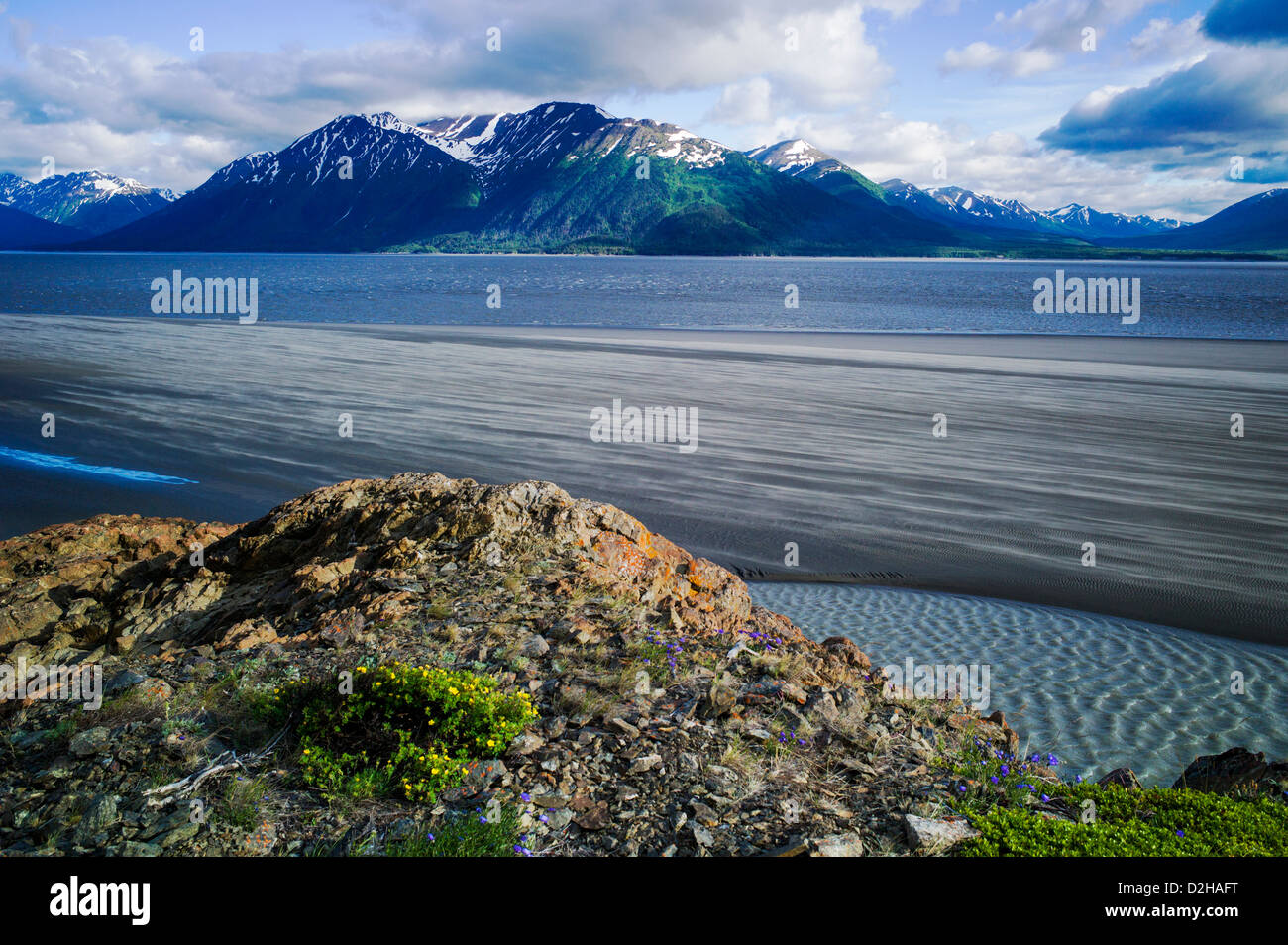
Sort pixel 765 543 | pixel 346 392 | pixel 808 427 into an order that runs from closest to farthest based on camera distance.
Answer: pixel 765 543 < pixel 808 427 < pixel 346 392

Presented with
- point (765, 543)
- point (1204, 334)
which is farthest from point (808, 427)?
point (1204, 334)

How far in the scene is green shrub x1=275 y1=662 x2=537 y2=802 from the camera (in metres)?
5.50

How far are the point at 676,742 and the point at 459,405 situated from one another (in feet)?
67.1

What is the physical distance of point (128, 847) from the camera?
190 inches

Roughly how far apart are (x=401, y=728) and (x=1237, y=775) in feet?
20.8

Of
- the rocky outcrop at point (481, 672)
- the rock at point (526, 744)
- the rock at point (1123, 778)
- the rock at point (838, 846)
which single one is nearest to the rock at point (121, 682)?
the rocky outcrop at point (481, 672)

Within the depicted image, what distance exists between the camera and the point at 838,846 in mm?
5070

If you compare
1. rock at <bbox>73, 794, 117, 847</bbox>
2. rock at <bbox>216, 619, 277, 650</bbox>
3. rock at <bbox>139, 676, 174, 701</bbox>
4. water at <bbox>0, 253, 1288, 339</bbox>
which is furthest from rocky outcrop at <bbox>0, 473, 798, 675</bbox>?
water at <bbox>0, 253, 1288, 339</bbox>

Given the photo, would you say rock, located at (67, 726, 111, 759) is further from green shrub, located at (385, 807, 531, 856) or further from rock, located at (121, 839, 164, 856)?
green shrub, located at (385, 807, 531, 856)

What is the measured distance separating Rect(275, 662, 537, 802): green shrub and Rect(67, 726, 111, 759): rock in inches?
45.6

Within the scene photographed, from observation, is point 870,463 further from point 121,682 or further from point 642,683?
point 121,682

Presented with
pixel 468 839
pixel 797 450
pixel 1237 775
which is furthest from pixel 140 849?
pixel 797 450
